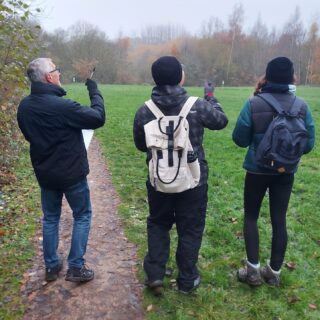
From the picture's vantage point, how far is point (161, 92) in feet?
11.4

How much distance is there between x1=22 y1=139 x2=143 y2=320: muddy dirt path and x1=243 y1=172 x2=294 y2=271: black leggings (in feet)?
4.26

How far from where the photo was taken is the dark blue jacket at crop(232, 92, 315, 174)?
359 centimetres

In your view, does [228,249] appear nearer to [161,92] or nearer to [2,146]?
[161,92]

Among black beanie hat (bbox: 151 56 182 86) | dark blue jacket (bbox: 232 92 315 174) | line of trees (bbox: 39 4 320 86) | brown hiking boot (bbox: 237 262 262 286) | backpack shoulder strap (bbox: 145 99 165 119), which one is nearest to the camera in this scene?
black beanie hat (bbox: 151 56 182 86)

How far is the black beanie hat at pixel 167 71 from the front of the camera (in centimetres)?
337

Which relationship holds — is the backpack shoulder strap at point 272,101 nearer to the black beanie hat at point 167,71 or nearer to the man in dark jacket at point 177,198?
the man in dark jacket at point 177,198

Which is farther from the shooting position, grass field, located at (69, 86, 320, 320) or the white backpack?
grass field, located at (69, 86, 320, 320)

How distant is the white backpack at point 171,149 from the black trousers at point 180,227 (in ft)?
0.67

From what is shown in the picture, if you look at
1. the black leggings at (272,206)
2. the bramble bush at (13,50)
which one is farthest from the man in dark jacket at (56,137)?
the bramble bush at (13,50)

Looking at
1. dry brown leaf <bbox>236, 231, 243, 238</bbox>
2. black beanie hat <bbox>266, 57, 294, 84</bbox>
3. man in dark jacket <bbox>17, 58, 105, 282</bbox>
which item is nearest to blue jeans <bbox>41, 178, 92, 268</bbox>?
man in dark jacket <bbox>17, 58, 105, 282</bbox>

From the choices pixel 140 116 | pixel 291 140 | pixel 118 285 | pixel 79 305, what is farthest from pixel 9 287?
pixel 291 140

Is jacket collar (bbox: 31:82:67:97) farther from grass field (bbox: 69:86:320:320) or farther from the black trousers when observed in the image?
Result: grass field (bbox: 69:86:320:320)

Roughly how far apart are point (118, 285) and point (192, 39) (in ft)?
244

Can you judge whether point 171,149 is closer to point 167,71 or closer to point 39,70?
point 167,71
